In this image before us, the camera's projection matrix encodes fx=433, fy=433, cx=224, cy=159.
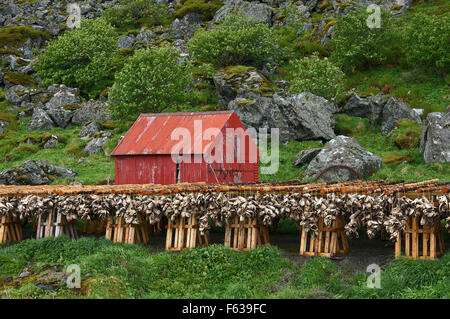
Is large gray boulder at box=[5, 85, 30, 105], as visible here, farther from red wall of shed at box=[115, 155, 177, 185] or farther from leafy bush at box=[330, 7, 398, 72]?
leafy bush at box=[330, 7, 398, 72]

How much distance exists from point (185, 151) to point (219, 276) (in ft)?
46.7

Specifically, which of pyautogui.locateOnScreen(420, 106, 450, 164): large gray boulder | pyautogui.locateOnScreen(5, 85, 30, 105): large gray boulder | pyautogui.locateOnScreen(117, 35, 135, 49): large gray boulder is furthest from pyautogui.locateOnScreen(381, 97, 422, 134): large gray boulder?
pyautogui.locateOnScreen(117, 35, 135, 49): large gray boulder

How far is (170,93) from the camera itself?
4184cm

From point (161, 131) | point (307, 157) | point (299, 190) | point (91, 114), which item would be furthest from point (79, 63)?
point (299, 190)

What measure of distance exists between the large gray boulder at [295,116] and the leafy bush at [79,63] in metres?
25.0

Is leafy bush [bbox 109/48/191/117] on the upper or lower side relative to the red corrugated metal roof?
upper

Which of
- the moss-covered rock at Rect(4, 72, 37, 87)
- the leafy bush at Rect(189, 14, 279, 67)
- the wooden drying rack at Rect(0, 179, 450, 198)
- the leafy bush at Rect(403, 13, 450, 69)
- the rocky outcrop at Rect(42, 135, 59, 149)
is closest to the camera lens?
the wooden drying rack at Rect(0, 179, 450, 198)

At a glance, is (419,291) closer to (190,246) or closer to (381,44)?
(190,246)

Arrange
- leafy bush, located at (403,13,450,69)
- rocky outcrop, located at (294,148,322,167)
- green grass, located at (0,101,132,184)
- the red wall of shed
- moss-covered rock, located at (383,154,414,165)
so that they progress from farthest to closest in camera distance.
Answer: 1. leafy bush, located at (403,13,450,69)
2. green grass, located at (0,101,132,184)
3. rocky outcrop, located at (294,148,322,167)
4. moss-covered rock, located at (383,154,414,165)
5. the red wall of shed

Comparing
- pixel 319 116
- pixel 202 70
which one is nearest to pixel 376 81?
pixel 319 116

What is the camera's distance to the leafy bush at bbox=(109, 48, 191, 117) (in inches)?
1606

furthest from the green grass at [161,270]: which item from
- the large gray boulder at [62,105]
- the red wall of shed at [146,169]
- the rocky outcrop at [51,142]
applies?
the large gray boulder at [62,105]

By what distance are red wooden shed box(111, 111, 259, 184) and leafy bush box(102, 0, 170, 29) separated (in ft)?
198

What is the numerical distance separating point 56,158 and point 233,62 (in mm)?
25268
